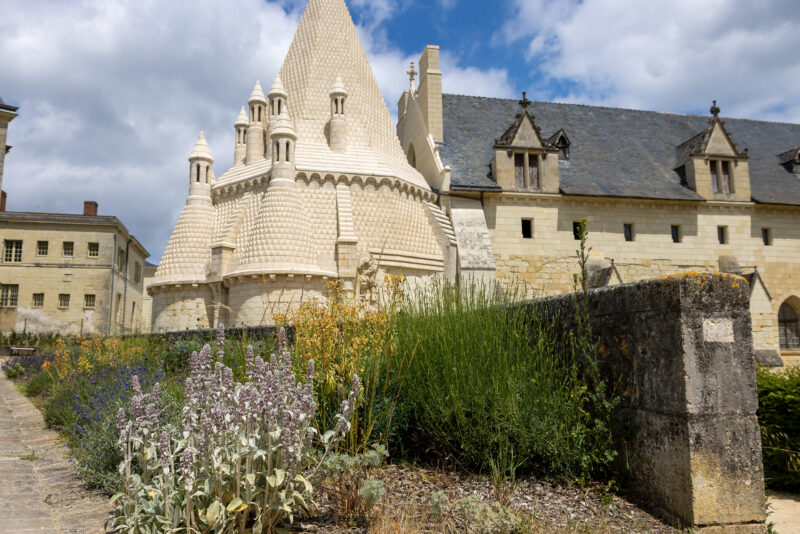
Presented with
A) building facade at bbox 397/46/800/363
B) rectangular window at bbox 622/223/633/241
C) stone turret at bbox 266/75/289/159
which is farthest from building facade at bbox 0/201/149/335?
rectangular window at bbox 622/223/633/241

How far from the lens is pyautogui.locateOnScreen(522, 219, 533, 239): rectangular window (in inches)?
776

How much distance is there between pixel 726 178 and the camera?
21234 millimetres

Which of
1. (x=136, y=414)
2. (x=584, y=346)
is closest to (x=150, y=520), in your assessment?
(x=136, y=414)

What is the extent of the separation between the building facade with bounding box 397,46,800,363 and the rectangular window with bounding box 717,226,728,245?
0.12 feet

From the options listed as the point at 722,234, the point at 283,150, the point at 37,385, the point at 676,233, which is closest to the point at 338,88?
the point at 283,150

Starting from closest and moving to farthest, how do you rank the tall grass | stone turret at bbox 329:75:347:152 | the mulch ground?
the mulch ground
the tall grass
stone turret at bbox 329:75:347:152

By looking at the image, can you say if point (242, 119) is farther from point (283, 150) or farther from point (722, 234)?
point (722, 234)

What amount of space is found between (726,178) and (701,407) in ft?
69.6

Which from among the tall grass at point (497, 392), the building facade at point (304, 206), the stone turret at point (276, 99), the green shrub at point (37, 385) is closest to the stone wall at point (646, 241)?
the building facade at point (304, 206)

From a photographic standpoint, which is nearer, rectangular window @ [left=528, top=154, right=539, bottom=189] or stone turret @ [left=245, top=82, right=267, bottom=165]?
stone turret @ [left=245, top=82, right=267, bottom=165]

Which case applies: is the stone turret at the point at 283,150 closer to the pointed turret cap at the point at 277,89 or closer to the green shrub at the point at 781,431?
the pointed turret cap at the point at 277,89

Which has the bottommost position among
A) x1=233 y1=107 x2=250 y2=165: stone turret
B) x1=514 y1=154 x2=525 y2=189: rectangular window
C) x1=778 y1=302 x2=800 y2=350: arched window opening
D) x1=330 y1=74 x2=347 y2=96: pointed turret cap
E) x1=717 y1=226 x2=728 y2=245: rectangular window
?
x1=778 y1=302 x2=800 y2=350: arched window opening

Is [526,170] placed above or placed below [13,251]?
above

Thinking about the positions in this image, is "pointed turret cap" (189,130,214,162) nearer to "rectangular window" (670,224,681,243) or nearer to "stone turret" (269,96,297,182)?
"stone turret" (269,96,297,182)
